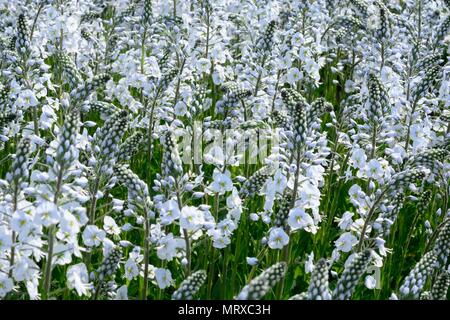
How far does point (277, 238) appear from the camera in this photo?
521 centimetres

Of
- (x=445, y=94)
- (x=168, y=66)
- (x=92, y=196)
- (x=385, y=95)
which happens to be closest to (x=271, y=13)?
(x=168, y=66)

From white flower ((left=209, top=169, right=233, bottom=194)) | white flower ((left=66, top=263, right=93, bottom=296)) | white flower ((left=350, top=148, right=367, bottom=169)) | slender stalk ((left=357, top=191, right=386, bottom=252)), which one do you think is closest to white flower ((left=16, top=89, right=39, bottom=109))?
white flower ((left=209, top=169, right=233, bottom=194))

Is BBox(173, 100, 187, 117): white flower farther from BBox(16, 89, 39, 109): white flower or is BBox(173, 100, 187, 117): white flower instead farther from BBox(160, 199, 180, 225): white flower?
BBox(160, 199, 180, 225): white flower

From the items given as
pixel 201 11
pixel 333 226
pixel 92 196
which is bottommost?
pixel 333 226

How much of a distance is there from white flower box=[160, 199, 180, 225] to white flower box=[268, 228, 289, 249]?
73 cm

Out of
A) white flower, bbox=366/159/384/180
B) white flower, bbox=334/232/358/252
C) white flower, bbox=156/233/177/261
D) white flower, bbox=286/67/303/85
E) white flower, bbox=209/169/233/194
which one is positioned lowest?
white flower, bbox=334/232/358/252

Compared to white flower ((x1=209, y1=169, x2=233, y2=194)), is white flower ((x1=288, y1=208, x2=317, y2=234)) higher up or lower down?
lower down

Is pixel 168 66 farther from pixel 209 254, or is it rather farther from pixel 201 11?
pixel 209 254

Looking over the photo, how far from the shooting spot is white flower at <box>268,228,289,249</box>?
5.19 meters

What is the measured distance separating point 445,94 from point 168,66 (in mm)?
3043

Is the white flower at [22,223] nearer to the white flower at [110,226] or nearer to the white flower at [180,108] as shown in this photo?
the white flower at [110,226]

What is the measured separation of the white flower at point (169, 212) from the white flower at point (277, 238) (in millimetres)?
730

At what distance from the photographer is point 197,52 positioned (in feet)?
28.3

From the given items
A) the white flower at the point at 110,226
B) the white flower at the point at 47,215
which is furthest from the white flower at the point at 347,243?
the white flower at the point at 47,215
